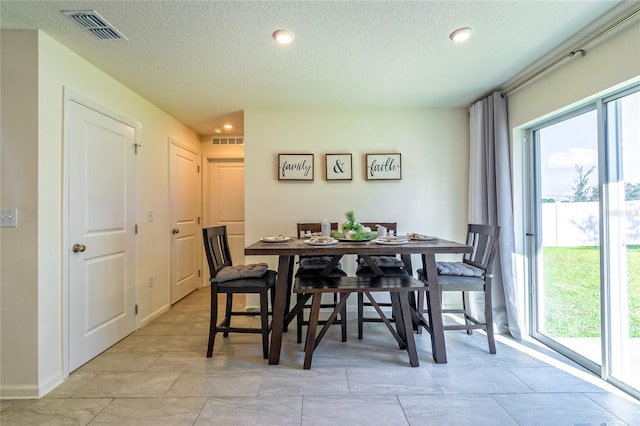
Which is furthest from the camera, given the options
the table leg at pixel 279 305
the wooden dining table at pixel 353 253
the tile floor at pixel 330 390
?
the table leg at pixel 279 305

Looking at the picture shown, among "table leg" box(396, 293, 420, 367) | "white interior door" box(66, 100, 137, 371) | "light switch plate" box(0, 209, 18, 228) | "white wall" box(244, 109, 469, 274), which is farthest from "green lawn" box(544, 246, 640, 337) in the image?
"light switch plate" box(0, 209, 18, 228)

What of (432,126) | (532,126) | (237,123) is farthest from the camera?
(237,123)

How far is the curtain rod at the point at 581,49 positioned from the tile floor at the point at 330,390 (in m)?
2.22

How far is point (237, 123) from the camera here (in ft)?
12.9

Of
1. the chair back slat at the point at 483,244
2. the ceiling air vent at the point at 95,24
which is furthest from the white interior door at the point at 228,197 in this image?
the chair back slat at the point at 483,244

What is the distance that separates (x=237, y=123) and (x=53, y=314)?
277 cm

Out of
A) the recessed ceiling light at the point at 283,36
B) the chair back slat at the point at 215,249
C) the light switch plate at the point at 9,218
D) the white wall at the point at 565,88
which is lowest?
the chair back slat at the point at 215,249

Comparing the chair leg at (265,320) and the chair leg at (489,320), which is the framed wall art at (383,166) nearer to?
the chair leg at (489,320)

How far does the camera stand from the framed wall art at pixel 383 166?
11.1 feet


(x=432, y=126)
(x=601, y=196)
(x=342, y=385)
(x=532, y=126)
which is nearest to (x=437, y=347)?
(x=342, y=385)

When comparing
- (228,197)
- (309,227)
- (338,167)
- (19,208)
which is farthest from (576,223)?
(228,197)

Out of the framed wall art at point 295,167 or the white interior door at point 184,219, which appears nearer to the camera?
the framed wall art at point 295,167

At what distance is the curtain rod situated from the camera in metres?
1.71

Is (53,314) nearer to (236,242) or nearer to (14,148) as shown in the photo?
(14,148)
